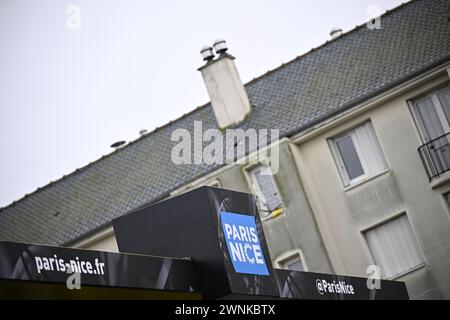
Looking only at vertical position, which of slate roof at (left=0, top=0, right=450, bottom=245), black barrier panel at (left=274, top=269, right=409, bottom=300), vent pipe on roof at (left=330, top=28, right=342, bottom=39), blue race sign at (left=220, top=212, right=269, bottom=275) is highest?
vent pipe on roof at (left=330, top=28, right=342, bottom=39)

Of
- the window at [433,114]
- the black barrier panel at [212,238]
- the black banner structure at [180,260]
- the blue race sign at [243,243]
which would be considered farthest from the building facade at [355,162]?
the blue race sign at [243,243]

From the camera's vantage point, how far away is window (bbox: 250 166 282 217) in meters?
35.7

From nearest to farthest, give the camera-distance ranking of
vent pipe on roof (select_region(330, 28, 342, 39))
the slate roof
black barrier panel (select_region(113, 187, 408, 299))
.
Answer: black barrier panel (select_region(113, 187, 408, 299)) → the slate roof → vent pipe on roof (select_region(330, 28, 342, 39))

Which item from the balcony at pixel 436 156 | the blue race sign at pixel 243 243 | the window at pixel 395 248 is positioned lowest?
the blue race sign at pixel 243 243

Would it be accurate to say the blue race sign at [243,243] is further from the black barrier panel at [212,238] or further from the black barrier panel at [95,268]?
the black barrier panel at [95,268]

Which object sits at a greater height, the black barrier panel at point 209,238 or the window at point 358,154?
the window at point 358,154

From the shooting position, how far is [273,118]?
123 ft

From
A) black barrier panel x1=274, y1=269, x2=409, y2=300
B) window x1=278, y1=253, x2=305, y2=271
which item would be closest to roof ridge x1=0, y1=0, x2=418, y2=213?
window x1=278, y1=253, x2=305, y2=271

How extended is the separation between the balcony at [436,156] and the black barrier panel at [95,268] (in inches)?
791

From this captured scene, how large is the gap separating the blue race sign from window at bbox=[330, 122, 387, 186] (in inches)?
740

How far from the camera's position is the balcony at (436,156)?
33500mm

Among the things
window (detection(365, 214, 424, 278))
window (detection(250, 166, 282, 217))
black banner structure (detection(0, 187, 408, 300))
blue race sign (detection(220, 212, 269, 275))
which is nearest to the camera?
black banner structure (detection(0, 187, 408, 300))

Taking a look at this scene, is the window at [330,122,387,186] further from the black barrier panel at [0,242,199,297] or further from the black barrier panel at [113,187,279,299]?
the black barrier panel at [0,242,199,297]
